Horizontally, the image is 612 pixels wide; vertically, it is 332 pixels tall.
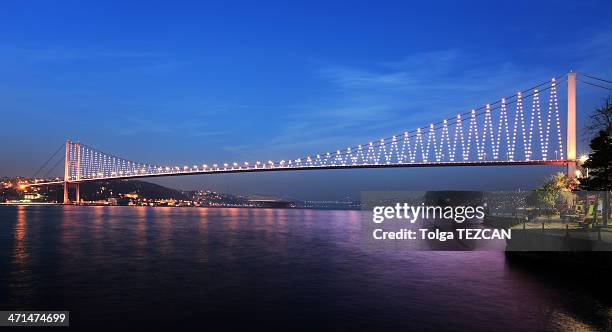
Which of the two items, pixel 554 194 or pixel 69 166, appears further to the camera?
pixel 69 166

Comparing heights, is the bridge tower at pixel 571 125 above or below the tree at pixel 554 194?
above

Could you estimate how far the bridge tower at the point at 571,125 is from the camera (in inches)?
1645

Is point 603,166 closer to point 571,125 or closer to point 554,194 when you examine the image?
point 554,194

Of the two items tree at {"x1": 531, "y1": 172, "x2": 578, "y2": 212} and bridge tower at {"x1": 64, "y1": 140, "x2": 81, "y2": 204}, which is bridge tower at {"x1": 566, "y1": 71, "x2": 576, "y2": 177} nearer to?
tree at {"x1": 531, "y1": 172, "x2": 578, "y2": 212}

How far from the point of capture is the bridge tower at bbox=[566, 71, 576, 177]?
41781mm

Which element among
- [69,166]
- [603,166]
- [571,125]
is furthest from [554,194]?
[69,166]

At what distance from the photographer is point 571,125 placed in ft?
144

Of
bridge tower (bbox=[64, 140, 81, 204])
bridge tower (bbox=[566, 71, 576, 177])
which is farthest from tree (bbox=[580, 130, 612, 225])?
bridge tower (bbox=[64, 140, 81, 204])

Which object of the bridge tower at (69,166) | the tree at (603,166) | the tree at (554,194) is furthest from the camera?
the bridge tower at (69,166)

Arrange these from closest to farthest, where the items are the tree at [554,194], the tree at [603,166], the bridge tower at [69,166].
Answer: the tree at [603,166] < the tree at [554,194] < the bridge tower at [69,166]

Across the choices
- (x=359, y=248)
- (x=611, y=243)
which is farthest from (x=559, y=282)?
(x=359, y=248)

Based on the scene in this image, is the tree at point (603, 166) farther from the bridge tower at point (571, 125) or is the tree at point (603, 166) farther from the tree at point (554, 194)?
the bridge tower at point (571, 125)

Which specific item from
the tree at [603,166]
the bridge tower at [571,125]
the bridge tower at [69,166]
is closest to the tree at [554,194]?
the bridge tower at [571,125]

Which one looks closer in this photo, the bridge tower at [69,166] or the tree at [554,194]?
the tree at [554,194]
